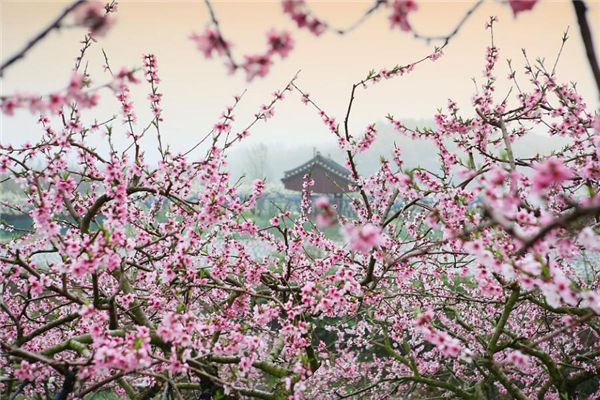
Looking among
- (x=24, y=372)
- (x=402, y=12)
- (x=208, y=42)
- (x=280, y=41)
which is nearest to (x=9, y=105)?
(x=208, y=42)

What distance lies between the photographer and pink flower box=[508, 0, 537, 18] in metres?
A: 1.82

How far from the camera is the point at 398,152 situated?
464 cm

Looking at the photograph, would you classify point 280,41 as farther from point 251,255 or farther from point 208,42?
point 251,255

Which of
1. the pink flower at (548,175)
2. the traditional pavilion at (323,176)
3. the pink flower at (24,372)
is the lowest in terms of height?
the pink flower at (24,372)

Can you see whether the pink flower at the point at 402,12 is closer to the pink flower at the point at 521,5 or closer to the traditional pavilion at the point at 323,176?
the pink flower at the point at 521,5

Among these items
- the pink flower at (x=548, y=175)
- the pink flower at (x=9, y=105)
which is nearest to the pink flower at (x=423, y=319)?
the pink flower at (x=548, y=175)

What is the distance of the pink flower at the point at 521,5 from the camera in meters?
1.82

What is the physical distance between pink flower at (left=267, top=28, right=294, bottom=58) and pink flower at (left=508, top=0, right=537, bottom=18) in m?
1.12

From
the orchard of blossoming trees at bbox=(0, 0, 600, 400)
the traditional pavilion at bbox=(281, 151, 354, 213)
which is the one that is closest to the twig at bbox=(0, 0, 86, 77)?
the orchard of blossoming trees at bbox=(0, 0, 600, 400)

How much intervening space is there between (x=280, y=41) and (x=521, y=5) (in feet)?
4.01

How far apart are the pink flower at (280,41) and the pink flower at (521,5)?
1119mm

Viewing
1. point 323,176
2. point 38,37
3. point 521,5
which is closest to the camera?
point 38,37

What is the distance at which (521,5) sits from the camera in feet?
6.01

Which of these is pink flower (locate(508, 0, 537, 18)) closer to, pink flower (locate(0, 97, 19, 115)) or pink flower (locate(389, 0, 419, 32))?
pink flower (locate(389, 0, 419, 32))
